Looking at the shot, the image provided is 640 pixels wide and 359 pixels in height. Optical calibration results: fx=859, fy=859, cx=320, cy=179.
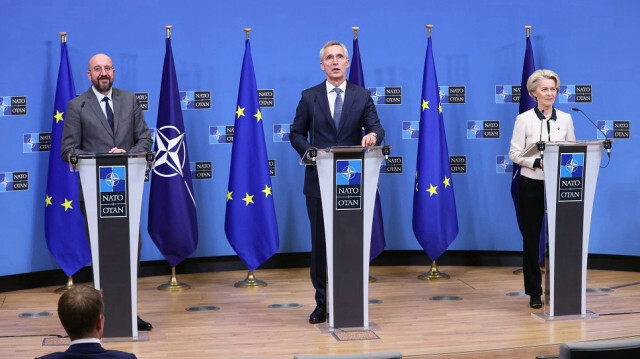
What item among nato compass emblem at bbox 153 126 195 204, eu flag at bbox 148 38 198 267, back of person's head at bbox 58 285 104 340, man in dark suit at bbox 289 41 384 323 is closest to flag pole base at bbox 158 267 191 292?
eu flag at bbox 148 38 198 267

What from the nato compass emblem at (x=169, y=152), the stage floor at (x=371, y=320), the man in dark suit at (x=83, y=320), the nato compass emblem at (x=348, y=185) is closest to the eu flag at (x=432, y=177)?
the stage floor at (x=371, y=320)

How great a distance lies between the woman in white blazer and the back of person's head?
3.85m

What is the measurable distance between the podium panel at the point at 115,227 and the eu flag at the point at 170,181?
2.07 meters

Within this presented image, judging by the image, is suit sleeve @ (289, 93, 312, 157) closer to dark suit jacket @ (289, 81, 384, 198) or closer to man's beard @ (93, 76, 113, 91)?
dark suit jacket @ (289, 81, 384, 198)

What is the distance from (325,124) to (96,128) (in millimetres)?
1553

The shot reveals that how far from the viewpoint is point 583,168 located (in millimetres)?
5781

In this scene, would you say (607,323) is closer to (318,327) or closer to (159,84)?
(318,327)

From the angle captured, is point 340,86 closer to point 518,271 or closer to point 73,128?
point 73,128

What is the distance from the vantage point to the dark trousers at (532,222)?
20.5 feet

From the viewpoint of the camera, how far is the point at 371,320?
6.03m

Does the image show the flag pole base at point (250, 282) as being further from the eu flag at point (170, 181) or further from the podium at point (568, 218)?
the podium at point (568, 218)

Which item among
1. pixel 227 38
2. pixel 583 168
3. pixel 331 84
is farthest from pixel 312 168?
pixel 227 38

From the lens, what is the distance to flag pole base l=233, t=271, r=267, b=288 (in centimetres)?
752

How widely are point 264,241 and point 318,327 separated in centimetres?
211
